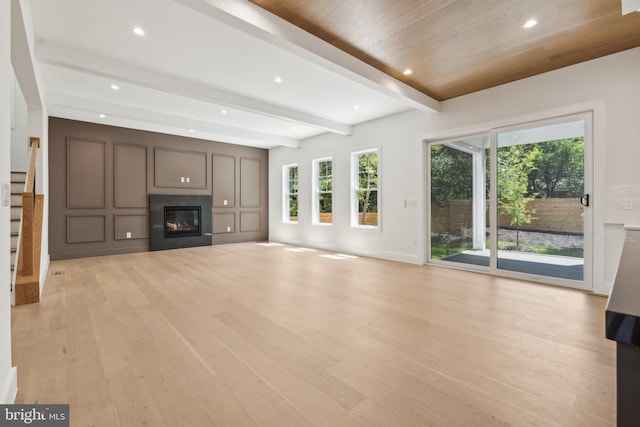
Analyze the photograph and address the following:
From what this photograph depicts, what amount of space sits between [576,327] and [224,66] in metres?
4.49

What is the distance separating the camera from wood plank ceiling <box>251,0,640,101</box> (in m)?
2.54

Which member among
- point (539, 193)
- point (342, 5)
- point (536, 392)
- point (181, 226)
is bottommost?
point (536, 392)

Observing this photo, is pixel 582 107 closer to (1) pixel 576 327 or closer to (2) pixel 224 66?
(1) pixel 576 327

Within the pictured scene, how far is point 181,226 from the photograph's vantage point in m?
7.29

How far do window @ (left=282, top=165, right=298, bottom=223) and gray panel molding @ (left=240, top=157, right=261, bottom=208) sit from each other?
2.88 ft

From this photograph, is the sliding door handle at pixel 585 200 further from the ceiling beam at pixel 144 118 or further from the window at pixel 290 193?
the window at pixel 290 193

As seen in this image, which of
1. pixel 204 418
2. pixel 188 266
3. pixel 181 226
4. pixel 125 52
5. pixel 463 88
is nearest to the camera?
pixel 204 418

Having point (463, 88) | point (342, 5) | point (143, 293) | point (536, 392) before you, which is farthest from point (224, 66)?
point (536, 392)

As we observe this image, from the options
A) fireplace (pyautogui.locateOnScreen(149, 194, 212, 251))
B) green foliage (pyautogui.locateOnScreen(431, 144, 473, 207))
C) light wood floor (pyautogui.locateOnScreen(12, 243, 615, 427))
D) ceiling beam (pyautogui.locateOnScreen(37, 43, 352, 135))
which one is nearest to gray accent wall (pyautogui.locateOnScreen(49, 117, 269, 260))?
fireplace (pyautogui.locateOnScreen(149, 194, 212, 251))

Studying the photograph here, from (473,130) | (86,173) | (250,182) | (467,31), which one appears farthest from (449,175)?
(86,173)

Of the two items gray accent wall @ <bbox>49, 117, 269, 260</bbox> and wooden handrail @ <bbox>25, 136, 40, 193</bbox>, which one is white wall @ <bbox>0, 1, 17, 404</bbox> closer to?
wooden handrail @ <bbox>25, 136, 40, 193</bbox>

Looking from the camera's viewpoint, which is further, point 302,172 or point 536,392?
point 302,172

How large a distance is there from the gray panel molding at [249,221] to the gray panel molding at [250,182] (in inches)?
9.3

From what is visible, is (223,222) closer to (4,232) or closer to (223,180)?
(223,180)
